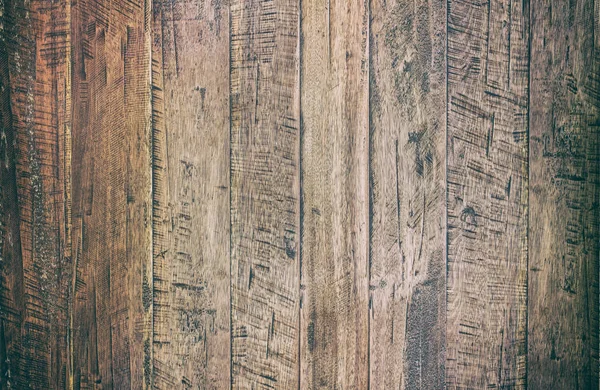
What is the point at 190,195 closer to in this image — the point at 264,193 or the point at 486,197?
the point at 264,193

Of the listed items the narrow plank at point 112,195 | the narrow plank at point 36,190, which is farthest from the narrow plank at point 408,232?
the narrow plank at point 36,190

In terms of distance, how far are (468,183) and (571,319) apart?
36 cm

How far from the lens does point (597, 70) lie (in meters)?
1.02

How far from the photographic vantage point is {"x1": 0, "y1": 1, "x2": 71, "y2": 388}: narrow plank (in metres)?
1.07

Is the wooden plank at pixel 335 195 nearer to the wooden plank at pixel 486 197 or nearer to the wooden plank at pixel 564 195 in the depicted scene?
the wooden plank at pixel 486 197

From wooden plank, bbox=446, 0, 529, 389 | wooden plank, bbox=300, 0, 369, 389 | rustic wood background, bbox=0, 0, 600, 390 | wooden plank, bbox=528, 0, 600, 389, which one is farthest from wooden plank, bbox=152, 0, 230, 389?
wooden plank, bbox=528, 0, 600, 389

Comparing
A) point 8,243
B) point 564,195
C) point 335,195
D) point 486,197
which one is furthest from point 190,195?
point 564,195

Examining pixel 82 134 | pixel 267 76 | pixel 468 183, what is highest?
pixel 267 76

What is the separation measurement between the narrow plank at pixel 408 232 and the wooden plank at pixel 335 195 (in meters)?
0.03

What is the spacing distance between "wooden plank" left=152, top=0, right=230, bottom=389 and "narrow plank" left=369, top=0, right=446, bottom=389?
1.07ft

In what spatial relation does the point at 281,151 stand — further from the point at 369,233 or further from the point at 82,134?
the point at 82,134

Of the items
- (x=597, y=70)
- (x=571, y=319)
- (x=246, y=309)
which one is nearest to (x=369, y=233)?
(x=246, y=309)

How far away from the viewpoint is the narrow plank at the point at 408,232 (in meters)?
1.04

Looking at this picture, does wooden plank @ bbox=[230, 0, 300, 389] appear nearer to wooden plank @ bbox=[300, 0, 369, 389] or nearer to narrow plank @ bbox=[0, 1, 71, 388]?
wooden plank @ bbox=[300, 0, 369, 389]
